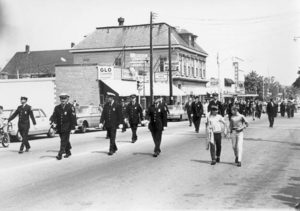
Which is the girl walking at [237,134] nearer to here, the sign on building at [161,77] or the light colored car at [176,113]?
the light colored car at [176,113]

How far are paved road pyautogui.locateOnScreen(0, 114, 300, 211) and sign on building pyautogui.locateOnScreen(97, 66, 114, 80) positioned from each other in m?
25.9

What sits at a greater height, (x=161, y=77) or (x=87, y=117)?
(x=161, y=77)

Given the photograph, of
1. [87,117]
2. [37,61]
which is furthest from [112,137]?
[37,61]

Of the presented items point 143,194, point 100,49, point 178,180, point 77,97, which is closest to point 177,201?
point 143,194

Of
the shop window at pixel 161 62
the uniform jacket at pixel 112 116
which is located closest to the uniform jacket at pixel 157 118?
the uniform jacket at pixel 112 116

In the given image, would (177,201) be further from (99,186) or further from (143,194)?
(99,186)

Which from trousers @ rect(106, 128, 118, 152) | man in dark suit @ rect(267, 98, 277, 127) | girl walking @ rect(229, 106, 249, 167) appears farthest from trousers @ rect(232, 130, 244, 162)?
man in dark suit @ rect(267, 98, 277, 127)

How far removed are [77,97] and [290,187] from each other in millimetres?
33573

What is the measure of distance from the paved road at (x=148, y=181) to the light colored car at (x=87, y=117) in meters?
10.0

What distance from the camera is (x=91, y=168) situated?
10.9 meters

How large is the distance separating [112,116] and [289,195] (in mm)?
7169

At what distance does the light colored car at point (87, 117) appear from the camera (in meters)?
24.7

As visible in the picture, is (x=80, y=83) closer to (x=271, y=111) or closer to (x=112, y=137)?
(x=271, y=111)

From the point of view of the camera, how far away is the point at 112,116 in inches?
543
